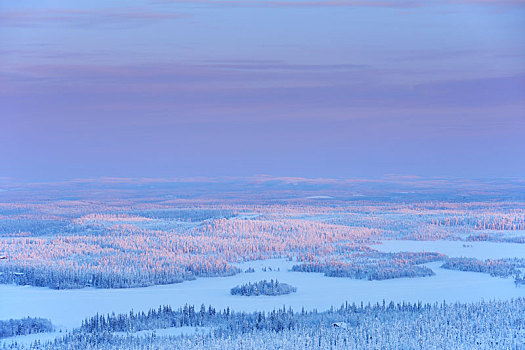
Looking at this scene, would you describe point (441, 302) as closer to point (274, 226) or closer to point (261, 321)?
point (261, 321)

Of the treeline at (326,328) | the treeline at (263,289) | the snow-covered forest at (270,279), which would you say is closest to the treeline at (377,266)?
the snow-covered forest at (270,279)

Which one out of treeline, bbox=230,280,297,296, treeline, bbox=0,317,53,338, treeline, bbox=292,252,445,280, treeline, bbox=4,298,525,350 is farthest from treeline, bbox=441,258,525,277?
treeline, bbox=0,317,53,338

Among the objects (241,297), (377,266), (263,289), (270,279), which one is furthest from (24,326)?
(377,266)

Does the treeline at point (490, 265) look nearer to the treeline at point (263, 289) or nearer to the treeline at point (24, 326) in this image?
the treeline at point (263, 289)

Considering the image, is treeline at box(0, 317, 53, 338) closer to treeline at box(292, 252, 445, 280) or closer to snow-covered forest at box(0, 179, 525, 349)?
snow-covered forest at box(0, 179, 525, 349)

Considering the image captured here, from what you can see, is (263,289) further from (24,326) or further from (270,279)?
(24,326)
